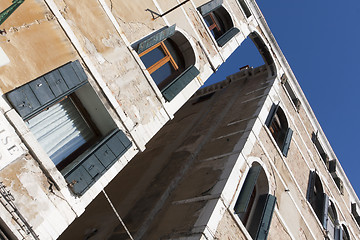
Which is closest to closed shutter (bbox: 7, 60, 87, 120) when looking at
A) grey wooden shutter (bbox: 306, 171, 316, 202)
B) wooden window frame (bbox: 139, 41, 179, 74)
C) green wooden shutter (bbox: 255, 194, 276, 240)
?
wooden window frame (bbox: 139, 41, 179, 74)

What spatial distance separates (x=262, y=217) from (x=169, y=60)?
4459mm

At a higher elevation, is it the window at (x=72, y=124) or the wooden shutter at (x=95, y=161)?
the window at (x=72, y=124)

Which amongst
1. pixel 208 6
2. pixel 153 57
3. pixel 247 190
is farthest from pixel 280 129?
pixel 153 57

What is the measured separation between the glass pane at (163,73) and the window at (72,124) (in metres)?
2.14

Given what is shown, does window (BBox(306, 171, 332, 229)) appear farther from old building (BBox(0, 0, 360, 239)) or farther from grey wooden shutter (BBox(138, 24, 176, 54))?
grey wooden shutter (BBox(138, 24, 176, 54))

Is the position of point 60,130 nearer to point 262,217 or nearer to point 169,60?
point 169,60

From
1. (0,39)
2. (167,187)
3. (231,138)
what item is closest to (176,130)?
(231,138)

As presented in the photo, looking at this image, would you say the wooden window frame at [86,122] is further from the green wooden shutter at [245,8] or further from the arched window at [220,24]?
the green wooden shutter at [245,8]

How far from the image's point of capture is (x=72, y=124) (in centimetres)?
579

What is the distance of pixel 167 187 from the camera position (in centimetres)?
917

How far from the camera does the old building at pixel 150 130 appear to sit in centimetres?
475

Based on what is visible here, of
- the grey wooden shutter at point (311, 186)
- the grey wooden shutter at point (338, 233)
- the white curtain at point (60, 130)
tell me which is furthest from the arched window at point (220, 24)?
the grey wooden shutter at point (338, 233)

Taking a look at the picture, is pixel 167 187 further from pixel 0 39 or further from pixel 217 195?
pixel 0 39

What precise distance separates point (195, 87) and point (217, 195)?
8.12ft
